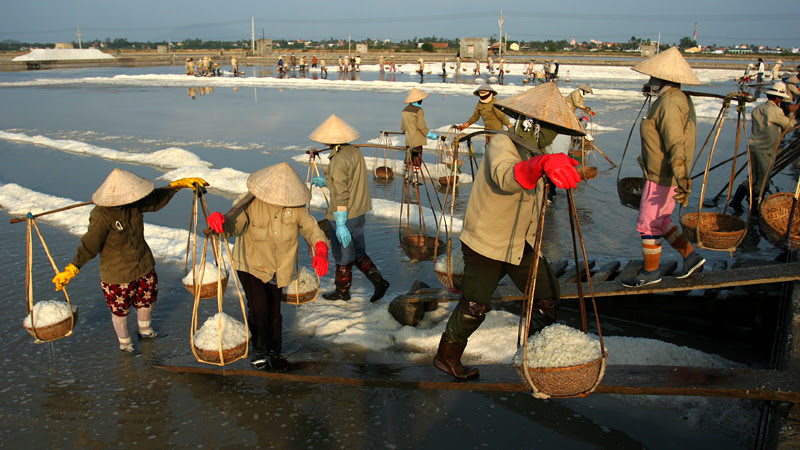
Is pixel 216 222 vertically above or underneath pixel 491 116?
underneath

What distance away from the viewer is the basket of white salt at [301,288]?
14.3 ft

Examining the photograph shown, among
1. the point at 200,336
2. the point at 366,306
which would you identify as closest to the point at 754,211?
the point at 366,306

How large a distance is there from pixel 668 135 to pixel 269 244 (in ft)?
9.64

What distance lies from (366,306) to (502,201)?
2740 millimetres

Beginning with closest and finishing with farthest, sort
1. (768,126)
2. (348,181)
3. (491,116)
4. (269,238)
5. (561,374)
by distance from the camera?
1. (561,374)
2. (269,238)
3. (348,181)
4. (768,126)
5. (491,116)

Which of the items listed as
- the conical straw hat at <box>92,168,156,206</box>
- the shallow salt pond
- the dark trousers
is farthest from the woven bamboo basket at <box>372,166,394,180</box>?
the conical straw hat at <box>92,168,156,206</box>

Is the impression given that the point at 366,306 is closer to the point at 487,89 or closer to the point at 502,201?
the point at 502,201

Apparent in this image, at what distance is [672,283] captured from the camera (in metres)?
4.23

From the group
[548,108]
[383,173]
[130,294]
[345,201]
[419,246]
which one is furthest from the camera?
[383,173]

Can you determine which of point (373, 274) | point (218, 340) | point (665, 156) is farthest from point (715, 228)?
point (218, 340)

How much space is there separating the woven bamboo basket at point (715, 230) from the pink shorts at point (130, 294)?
421 centimetres

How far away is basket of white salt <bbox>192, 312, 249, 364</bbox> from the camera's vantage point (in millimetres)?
3719

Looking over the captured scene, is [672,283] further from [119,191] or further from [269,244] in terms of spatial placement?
[119,191]

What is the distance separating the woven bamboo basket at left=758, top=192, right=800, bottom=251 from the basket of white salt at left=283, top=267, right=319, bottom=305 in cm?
351
